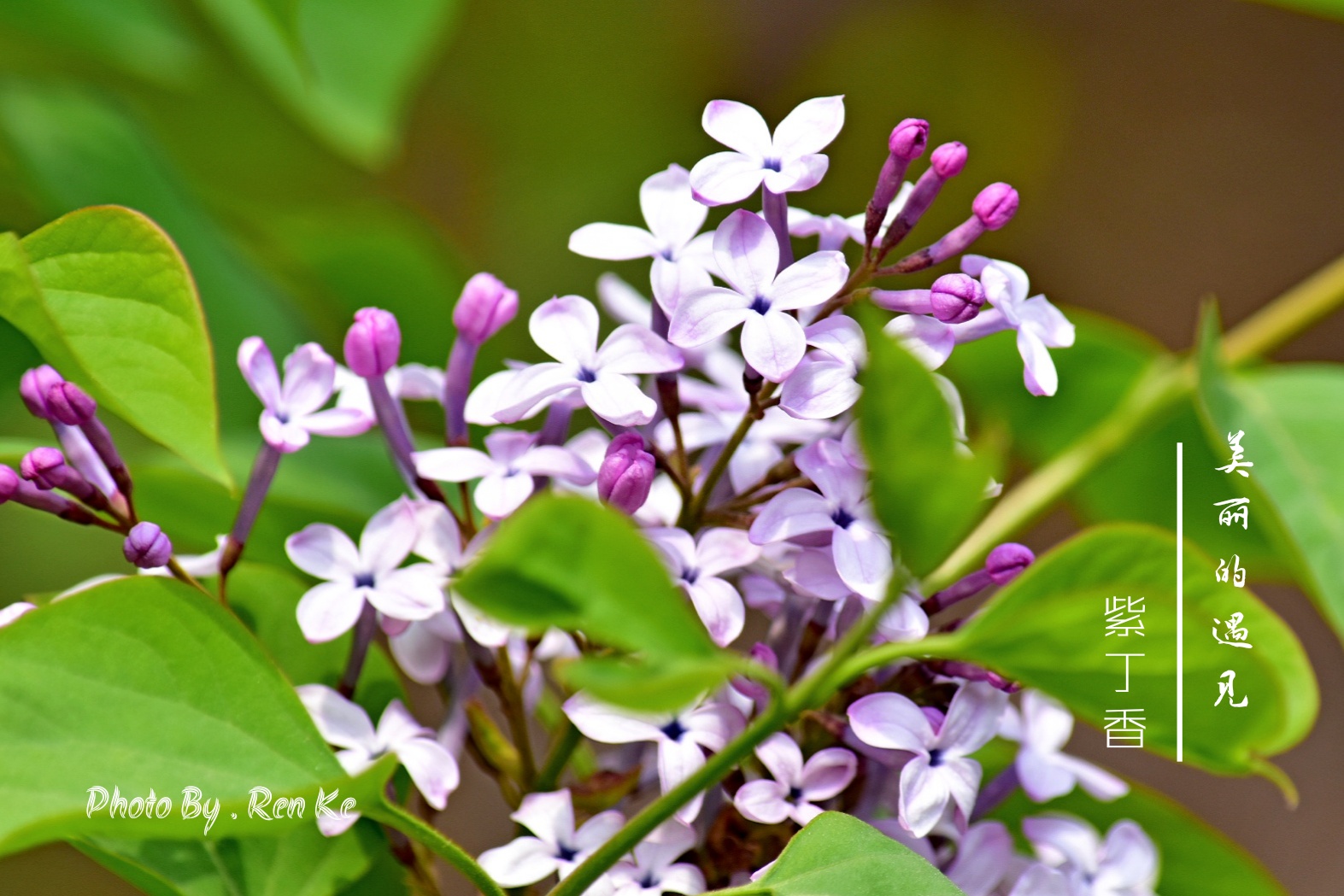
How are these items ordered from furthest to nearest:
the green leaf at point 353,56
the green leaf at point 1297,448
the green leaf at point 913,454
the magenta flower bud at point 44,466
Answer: the green leaf at point 353,56 → the green leaf at point 1297,448 → the magenta flower bud at point 44,466 → the green leaf at point 913,454

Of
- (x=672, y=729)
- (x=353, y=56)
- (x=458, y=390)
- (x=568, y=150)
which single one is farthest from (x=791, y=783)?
(x=568, y=150)

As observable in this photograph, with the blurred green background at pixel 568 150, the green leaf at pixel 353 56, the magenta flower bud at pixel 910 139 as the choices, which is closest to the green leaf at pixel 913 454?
the magenta flower bud at pixel 910 139

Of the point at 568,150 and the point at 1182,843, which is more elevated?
the point at 568,150

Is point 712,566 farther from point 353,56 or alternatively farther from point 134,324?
point 353,56

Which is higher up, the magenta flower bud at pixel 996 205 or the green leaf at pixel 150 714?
the magenta flower bud at pixel 996 205

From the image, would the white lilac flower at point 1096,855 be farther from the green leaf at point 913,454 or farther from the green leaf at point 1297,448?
the green leaf at point 913,454

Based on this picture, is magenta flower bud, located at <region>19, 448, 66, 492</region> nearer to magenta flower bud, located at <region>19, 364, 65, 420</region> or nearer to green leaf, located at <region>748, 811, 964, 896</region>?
magenta flower bud, located at <region>19, 364, 65, 420</region>

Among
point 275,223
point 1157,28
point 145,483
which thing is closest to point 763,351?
point 145,483

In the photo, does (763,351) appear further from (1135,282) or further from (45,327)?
(1135,282)
